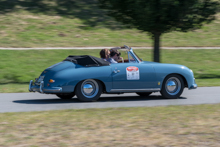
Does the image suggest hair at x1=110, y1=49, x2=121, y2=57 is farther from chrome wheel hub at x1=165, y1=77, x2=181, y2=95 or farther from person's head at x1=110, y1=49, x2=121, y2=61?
chrome wheel hub at x1=165, y1=77, x2=181, y2=95

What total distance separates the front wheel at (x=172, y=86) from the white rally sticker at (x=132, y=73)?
85cm

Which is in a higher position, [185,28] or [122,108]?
Result: [185,28]

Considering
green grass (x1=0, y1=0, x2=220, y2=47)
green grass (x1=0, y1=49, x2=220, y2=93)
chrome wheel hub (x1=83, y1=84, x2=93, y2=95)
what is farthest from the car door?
green grass (x1=0, y1=0, x2=220, y2=47)

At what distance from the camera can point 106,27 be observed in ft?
86.2

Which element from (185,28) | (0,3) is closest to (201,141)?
(185,28)

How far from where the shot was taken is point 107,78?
912cm

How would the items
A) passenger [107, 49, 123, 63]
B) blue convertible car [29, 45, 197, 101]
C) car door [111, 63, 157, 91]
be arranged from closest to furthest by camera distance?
blue convertible car [29, 45, 197, 101], car door [111, 63, 157, 91], passenger [107, 49, 123, 63]

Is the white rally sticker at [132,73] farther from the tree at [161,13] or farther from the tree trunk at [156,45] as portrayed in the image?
the tree trunk at [156,45]

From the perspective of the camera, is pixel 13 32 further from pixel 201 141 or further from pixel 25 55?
pixel 201 141

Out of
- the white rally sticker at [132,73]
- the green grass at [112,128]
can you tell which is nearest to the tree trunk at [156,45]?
the white rally sticker at [132,73]

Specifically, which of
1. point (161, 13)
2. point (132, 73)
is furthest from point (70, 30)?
point (132, 73)

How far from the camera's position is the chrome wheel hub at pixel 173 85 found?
9766 mm

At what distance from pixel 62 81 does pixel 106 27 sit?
1786 cm

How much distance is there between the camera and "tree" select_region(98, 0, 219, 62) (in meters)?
12.9
